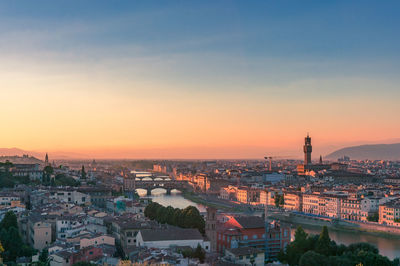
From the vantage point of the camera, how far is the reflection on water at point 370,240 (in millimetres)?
14873

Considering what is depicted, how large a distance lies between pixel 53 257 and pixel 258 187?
875 inches

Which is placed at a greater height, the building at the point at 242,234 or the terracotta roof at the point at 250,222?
the terracotta roof at the point at 250,222

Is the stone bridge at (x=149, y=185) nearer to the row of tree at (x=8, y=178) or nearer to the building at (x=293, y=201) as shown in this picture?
the row of tree at (x=8, y=178)

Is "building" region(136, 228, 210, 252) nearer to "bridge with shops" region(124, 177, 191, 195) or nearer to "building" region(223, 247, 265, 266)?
"building" region(223, 247, 265, 266)

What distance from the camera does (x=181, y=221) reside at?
1388 cm

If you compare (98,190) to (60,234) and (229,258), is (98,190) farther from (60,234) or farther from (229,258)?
(229,258)

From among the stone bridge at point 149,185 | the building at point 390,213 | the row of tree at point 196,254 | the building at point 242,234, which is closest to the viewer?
the row of tree at point 196,254

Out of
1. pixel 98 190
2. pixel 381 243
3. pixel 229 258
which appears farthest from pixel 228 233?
Answer: pixel 98 190

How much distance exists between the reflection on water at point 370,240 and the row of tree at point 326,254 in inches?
140

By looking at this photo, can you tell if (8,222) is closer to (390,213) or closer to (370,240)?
(370,240)

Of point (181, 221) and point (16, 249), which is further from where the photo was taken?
point (181, 221)

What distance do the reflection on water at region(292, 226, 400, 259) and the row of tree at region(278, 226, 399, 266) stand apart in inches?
140

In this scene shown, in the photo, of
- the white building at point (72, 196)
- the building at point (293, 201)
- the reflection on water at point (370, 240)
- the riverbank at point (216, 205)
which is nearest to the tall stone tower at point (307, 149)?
the riverbank at point (216, 205)

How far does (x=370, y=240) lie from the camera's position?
16.7m
